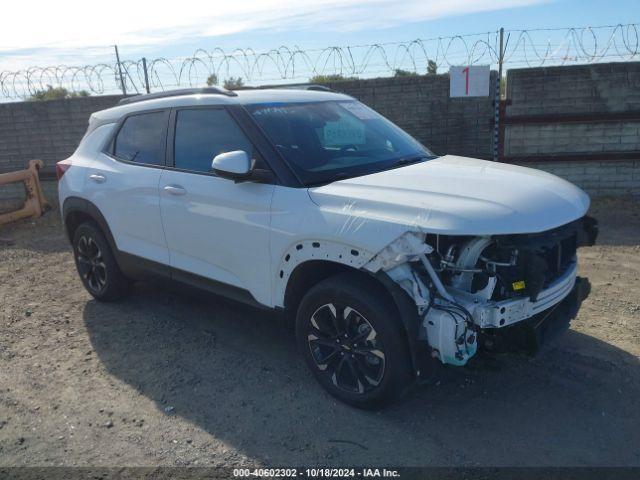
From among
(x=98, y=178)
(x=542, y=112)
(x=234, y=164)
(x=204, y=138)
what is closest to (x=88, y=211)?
(x=98, y=178)

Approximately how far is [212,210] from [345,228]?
120 centimetres

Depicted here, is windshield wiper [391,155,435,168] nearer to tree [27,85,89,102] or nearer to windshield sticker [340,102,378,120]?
windshield sticker [340,102,378,120]

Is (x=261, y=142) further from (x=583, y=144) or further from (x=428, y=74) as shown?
(x=583, y=144)

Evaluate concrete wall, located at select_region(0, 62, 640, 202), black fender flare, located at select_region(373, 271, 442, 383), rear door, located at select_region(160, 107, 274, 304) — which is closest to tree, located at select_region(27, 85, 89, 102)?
concrete wall, located at select_region(0, 62, 640, 202)

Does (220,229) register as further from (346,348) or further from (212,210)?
(346,348)

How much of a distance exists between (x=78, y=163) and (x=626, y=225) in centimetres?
694

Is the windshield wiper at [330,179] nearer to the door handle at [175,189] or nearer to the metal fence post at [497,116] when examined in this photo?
the door handle at [175,189]

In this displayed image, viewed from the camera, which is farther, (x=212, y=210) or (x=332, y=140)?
(x=332, y=140)

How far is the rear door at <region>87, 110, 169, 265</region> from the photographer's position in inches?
181

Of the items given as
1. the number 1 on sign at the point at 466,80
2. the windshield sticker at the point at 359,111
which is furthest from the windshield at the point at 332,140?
the number 1 on sign at the point at 466,80

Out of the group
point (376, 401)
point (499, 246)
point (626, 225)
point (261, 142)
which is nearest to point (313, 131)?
point (261, 142)

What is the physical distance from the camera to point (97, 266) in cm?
551

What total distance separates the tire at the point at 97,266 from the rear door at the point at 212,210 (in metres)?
1.09

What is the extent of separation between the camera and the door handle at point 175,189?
4258mm
